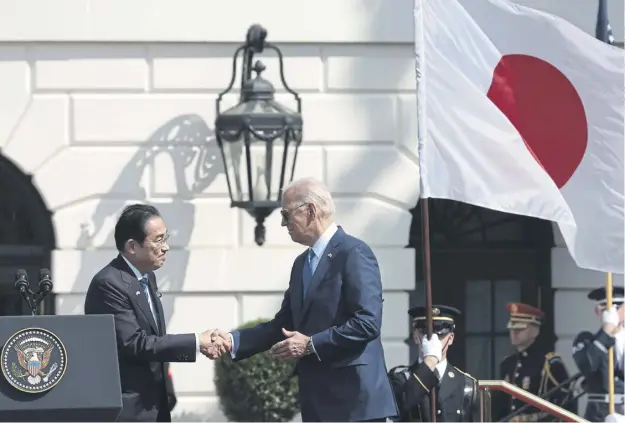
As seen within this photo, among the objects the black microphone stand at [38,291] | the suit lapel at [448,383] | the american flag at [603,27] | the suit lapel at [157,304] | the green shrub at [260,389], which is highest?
the american flag at [603,27]

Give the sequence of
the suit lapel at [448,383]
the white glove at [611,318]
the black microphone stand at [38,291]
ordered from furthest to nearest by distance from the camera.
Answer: the white glove at [611,318], the suit lapel at [448,383], the black microphone stand at [38,291]

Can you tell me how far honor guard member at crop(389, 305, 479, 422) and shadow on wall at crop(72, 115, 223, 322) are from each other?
7.34 feet

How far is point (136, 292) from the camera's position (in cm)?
611

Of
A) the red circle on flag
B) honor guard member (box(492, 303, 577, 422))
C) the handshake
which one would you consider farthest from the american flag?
the handshake

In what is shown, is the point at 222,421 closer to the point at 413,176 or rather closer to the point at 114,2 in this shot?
the point at 413,176

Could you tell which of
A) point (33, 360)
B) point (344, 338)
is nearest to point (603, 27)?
point (344, 338)

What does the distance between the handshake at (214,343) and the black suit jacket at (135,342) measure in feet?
0.45

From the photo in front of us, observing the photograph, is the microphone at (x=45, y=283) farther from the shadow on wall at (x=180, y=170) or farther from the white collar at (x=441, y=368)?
the shadow on wall at (x=180, y=170)

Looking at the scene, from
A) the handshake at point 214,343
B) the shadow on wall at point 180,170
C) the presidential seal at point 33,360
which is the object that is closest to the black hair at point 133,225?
the handshake at point 214,343

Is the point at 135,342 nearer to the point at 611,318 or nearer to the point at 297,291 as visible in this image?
the point at 297,291

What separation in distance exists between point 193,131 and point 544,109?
3405mm

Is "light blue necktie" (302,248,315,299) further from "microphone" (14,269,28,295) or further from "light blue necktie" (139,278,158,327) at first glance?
"microphone" (14,269,28,295)

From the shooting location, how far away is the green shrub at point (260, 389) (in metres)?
9.75

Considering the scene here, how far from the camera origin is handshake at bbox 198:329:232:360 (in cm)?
630
